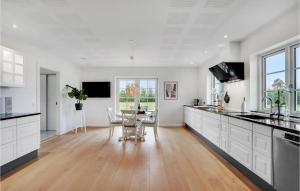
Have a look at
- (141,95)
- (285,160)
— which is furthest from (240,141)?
(141,95)

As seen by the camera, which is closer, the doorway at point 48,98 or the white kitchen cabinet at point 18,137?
the white kitchen cabinet at point 18,137

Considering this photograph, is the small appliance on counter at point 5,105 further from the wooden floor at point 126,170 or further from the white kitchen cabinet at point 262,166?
the white kitchen cabinet at point 262,166

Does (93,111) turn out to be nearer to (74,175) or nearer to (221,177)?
(74,175)

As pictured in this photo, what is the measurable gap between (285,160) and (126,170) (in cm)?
219

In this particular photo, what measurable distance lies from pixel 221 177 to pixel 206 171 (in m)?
0.29

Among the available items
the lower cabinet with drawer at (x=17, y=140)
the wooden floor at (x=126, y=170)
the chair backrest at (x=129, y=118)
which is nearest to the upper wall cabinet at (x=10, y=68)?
the lower cabinet with drawer at (x=17, y=140)

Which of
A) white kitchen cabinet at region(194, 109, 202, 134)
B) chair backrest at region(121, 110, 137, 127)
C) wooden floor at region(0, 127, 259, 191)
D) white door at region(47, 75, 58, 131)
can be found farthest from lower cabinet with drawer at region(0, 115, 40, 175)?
white kitchen cabinet at region(194, 109, 202, 134)

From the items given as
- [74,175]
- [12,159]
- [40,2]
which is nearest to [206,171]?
[74,175]

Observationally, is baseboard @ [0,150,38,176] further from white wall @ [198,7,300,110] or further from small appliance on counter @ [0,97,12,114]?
white wall @ [198,7,300,110]

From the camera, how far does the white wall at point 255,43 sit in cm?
287

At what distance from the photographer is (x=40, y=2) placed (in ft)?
8.68

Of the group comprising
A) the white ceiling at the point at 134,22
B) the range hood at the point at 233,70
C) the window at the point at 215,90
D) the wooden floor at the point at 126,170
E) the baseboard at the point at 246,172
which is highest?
the white ceiling at the point at 134,22

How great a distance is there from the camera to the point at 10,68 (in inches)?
140

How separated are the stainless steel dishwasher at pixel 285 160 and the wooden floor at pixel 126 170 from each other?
0.58 meters
